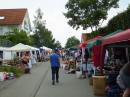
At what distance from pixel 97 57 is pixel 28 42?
2940cm

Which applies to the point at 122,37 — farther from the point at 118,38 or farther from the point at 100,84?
the point at 100,84

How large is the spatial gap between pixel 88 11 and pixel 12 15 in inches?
1028

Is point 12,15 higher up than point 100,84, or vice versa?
point 12,15

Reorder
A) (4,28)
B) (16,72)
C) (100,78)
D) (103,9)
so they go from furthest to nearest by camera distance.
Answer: (4,28) → (103,9) → (16,72) → (100,78)

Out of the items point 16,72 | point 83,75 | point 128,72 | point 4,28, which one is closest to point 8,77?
point 16,72

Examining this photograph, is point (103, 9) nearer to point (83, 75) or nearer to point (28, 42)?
point (28, 42)

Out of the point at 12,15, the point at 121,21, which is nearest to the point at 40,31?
the point at 12,15

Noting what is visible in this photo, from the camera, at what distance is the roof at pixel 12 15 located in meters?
53.1

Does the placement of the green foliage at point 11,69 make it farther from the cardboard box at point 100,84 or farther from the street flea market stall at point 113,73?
the cardboard box at point 100,84

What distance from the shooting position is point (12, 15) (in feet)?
183

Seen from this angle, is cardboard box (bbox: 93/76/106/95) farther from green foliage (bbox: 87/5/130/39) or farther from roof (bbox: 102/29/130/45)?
green foliage (bbox: 87/5/130/39)

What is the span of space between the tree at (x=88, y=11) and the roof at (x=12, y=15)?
1852 cm

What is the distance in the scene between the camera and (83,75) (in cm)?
1634

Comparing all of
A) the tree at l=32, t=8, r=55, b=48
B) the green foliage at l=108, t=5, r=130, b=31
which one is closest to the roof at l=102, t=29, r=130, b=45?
the green foliage at l=108, t=5, r=130, b=31
